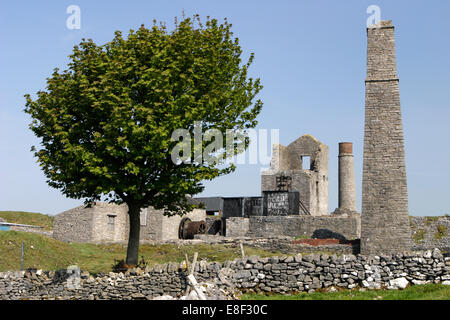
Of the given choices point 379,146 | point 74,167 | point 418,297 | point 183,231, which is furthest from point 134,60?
point 183,231

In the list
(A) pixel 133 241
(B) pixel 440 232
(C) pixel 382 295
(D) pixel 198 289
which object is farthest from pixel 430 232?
(D) pixel 198 289

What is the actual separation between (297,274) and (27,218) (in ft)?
180

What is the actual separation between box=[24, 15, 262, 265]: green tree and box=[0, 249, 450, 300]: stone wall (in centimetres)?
351

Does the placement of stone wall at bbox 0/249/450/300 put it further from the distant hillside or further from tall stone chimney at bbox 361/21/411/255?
the distant hillside

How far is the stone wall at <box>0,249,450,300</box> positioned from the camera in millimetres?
17078

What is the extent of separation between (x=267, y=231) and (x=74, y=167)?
25.8 meters

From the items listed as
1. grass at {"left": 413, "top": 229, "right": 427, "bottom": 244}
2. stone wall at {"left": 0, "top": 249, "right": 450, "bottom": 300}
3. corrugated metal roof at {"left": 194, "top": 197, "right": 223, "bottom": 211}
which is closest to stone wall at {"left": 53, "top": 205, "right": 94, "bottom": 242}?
corrugated metal roof at {"left": 194, "top": 197, "right": 223, "bottom": 211}

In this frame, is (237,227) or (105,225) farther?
(105,225)

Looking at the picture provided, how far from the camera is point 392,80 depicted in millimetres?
29266

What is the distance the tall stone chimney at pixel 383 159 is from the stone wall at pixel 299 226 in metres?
9.71

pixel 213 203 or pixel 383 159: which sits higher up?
pixel 383 159

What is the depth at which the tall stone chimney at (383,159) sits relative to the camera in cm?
2830

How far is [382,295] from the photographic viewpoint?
1541 cm

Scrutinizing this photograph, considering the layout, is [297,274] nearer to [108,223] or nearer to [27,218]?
[108,223]
